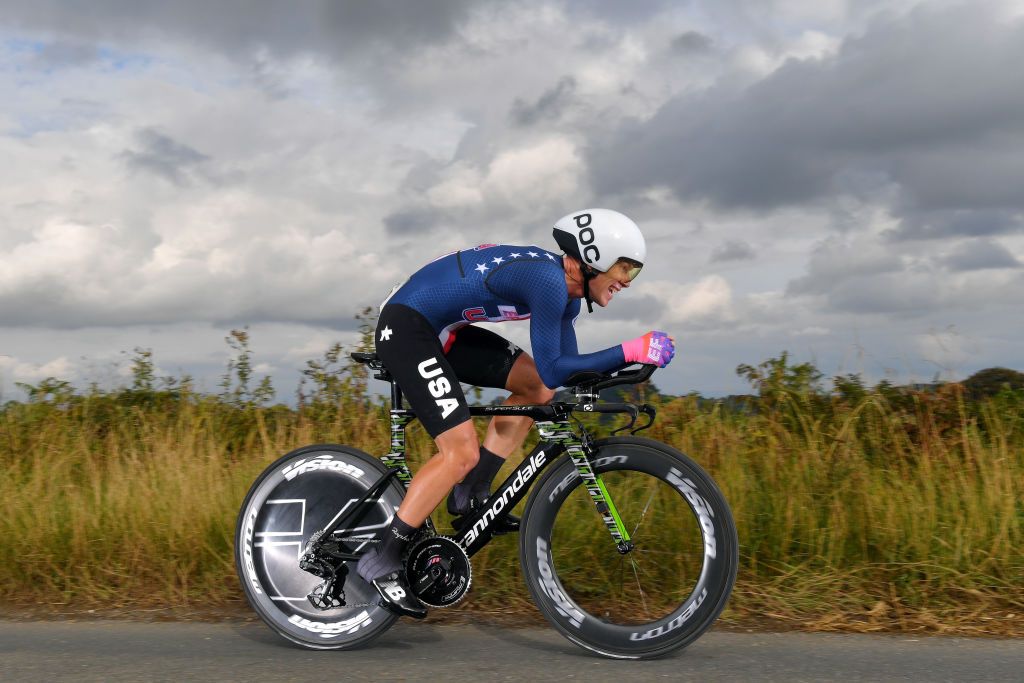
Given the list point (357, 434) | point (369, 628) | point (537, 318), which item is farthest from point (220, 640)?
point (357, 434)

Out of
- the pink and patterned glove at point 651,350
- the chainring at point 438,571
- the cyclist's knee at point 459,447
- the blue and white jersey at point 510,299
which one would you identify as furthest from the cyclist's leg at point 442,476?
the pink and patterned glove at point 651,350

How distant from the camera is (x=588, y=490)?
433 centimetres

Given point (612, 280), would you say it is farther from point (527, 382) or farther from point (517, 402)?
point (517, 402)

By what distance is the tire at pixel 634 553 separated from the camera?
4094 millimetres

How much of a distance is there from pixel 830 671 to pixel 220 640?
9.23 ft

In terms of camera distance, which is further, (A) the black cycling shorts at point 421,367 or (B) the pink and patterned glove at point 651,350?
(A) the black cycling shorts at point 421,367

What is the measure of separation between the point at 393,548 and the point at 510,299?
1.28 m

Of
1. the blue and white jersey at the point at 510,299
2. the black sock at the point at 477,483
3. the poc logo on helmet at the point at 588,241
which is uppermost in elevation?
the poc logo on helmet at the point at 588,241

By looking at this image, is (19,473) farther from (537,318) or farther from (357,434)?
(537,318)

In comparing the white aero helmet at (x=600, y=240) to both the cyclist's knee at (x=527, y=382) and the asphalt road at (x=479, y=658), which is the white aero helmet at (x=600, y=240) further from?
the asphalt road at (x=479, y=658)

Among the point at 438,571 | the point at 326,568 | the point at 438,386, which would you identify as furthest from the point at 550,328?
the point at 326,568

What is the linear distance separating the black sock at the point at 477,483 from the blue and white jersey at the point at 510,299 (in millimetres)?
653

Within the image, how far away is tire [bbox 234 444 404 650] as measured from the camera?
4562 mm

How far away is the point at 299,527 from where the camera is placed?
4.77 meters
